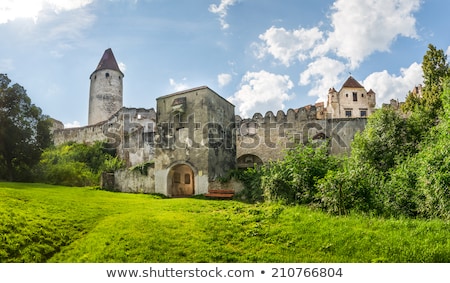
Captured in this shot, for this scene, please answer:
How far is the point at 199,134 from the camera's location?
13.9m

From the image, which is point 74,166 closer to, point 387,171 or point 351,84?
point 387,171

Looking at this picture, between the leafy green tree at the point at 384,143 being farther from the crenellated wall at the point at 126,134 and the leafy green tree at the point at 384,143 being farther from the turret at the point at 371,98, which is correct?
the turret at the point at 371,98

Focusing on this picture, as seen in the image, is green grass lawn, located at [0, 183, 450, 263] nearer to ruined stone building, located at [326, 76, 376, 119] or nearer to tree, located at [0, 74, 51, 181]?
tree, located at [0, 74, 51, 181]

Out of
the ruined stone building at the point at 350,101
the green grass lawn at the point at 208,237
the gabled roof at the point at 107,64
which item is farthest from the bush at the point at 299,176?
the gabled roof at the point at 107,64

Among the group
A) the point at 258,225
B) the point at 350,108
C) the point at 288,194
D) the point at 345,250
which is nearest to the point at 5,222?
the point at 258,225

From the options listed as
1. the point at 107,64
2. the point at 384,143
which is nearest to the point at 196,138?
the point at 384,143

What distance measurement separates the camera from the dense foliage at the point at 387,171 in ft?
25.4

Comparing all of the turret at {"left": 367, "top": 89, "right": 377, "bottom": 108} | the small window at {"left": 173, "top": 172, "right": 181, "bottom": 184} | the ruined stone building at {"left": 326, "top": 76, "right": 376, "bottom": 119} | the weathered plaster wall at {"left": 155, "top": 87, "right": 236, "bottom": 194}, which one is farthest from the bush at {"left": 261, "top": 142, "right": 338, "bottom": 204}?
the turret at {"left": 367, "top": 89, "right": 377, "bottom": 108}

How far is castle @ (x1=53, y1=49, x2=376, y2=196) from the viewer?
1403cm

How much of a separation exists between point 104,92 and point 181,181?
19605 millimetres

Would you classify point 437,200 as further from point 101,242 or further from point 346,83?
point 346,83

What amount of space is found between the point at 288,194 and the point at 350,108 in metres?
17.9

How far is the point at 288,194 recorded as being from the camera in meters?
9.50

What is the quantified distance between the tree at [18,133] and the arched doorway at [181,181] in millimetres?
6427
